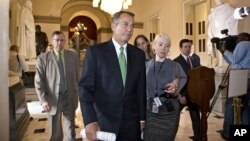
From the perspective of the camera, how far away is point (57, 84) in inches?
137

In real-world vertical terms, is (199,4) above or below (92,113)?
above

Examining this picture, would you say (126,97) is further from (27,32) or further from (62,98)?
(27,32)

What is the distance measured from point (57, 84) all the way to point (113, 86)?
160 cm

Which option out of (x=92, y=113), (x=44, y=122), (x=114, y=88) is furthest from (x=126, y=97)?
(x=44, y=122)

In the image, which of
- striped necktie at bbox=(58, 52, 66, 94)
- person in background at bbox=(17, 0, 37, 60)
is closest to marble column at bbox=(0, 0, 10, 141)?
striped necktie at bbox=(58, 52, 66, 94)

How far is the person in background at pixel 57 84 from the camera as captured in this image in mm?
3467

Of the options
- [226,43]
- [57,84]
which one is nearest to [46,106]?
[57,84]

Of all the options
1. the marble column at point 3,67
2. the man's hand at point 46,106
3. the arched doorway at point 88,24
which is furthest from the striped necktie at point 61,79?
the arched doorway at point 88,24

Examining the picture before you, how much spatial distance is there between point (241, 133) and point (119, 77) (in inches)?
57.2

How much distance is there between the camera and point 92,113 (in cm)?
202

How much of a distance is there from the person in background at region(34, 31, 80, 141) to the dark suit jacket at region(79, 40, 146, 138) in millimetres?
1492

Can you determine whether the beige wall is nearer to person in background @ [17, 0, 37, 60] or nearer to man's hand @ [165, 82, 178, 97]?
person in background @ [17, 0, 37, 60]

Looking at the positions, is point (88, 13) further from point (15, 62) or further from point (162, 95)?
point (162, 95)

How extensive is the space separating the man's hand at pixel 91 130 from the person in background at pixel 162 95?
0.80m
